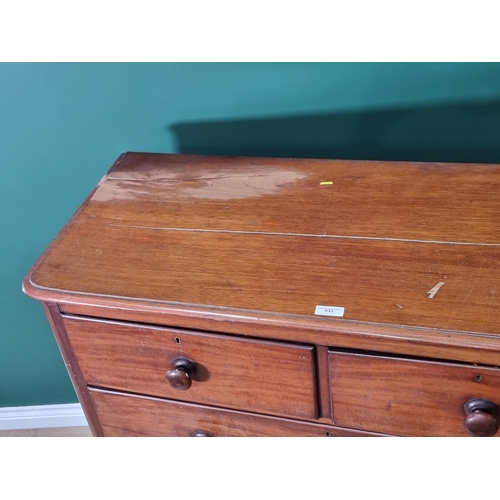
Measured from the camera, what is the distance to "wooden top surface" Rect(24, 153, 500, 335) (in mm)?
843

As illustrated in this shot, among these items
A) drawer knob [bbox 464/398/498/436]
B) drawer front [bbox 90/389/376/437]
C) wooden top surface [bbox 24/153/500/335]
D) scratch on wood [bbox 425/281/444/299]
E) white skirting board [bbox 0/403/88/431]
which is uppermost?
wooden top surface [bbox 24/153/500/335]

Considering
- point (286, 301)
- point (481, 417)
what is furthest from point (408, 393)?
point (286, 301)

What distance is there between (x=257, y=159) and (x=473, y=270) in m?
0.48

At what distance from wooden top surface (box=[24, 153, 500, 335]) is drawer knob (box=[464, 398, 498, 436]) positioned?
0.39 ft

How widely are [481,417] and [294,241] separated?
1.19 feet

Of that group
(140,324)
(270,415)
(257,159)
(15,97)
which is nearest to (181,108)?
(257,159)

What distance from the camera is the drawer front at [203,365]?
89 centimetres

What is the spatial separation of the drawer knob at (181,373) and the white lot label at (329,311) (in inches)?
9.0

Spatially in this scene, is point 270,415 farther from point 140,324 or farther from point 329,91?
point 329,91

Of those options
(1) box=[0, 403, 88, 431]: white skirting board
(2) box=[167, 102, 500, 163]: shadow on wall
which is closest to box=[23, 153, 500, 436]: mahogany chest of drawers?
(2) box=[167, 102, 500, 163]: shadow on wall

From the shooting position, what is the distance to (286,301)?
0.85m

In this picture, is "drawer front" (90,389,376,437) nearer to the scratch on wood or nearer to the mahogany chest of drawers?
the mahogany chest of drawers

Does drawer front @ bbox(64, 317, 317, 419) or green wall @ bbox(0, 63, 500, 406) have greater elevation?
green wall @ bbox(0, 63, 500, 406)
